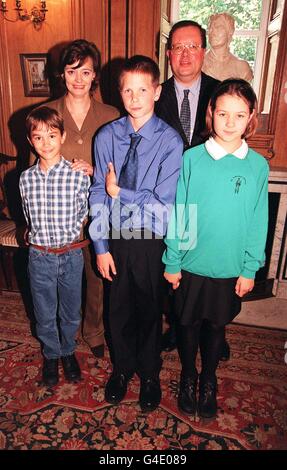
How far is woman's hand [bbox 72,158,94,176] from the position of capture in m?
1.88

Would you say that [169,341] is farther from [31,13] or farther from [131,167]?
[31,13]

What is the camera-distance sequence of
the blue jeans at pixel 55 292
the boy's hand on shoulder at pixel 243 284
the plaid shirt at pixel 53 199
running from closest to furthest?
the boy's hand on shoulder at pixel 243 284 < the plaid shirt at pixel 53 199 < the blue jeans at pixel 55 292

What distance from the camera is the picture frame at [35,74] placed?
3182mm

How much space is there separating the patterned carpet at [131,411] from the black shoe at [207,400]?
0.04m

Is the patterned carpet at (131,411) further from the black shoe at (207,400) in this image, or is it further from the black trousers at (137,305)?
the black trousers at (137,305)

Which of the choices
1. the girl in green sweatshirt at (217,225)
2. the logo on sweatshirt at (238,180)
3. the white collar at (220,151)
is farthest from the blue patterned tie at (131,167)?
the logo on sweatshirt at (238,180)

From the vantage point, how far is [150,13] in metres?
2.89

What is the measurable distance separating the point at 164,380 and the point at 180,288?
0.71 metres

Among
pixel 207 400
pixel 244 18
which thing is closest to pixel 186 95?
pixel 244 18

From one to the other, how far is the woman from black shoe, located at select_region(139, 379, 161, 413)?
0.62m

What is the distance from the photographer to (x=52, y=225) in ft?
6.22

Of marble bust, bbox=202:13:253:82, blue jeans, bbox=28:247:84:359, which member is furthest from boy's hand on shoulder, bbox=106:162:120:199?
marble bust, bbox=202:13:253:82
